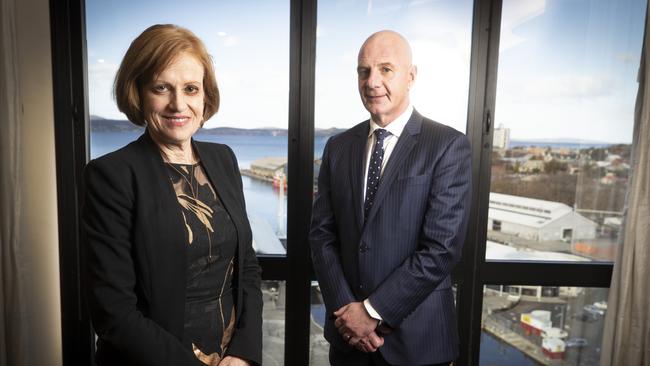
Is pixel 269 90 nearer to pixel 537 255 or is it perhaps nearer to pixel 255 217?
pixel 255 217

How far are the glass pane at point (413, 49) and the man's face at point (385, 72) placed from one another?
0.66 meters

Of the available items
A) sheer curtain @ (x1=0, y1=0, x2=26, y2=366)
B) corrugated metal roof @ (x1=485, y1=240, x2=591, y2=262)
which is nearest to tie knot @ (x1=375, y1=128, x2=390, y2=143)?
corrugated metal roof @ (x1=485, y1=240, x2=591, y2=262)

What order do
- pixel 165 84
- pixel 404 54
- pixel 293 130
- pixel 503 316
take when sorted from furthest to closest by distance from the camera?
pixel 503 316 < pixel 293 130 < pixel 404 54 < pixel 165 84

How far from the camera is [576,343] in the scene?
250 centimetres

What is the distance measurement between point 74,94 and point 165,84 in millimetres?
1414

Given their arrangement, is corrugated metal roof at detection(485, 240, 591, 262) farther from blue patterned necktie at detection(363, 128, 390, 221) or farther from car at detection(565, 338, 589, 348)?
blue patterned necktie at detection(363, 128, 390, 221)

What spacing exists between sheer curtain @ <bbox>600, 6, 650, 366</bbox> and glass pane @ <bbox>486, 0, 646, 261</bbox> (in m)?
0.17

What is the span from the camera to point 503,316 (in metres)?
2.53

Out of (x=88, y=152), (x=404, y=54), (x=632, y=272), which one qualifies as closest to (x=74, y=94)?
(x=88, y=152)

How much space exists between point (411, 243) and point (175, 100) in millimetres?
932

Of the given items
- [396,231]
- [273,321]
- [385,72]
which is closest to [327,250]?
[396,231]

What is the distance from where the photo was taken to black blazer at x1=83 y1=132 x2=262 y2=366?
110 centimetres

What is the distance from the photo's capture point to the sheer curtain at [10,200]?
1.97m

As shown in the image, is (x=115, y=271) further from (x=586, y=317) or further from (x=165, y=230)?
(x=586, y=317)
